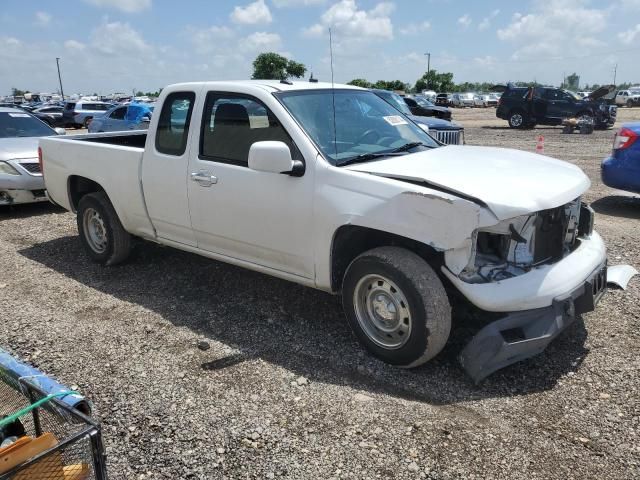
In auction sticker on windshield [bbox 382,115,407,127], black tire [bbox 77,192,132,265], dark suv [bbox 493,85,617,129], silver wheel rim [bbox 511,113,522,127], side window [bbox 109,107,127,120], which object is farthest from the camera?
silver wheel rim [bbox 511,113,522,127]

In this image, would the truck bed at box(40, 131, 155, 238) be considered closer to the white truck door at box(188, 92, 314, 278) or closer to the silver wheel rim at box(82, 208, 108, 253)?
the silver wheel rim at box(82, 208, 108, 253)

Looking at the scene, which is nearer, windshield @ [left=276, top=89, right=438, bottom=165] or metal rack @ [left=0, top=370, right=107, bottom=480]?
metal rack @ [left=0, top=370, right=107, bottom=480]

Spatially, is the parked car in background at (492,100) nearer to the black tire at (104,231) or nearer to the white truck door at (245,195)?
the black tire at (104,231)

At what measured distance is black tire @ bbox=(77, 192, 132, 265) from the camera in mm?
5734

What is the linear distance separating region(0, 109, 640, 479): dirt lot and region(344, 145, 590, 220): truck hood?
1.14 m

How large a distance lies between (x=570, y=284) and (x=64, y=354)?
3.51 metres

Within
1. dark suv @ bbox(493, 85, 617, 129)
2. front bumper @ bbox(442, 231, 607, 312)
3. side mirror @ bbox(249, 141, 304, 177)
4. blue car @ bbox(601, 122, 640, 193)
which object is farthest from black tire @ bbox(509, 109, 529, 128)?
side mirror @ bbox(249, 141, 304, 177)

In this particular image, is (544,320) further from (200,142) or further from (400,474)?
(200,142)

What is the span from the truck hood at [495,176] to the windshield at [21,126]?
775cm

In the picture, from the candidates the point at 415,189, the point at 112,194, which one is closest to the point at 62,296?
the point at 112,194

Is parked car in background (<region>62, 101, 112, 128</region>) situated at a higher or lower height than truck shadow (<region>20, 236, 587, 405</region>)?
higher

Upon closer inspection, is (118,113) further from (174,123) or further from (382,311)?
(382,311)

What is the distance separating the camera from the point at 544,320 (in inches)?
137

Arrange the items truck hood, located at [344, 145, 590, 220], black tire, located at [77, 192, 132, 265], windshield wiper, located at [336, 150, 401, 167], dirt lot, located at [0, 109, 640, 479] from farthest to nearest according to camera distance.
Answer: black tire, located at [77, 192, 132, 265] → windshield wiper, located at [336, 150, 401, 167] → truck hood, located at [344, 145, 590, 220] → dirt lot, located at [0, 109, 640, 479]
